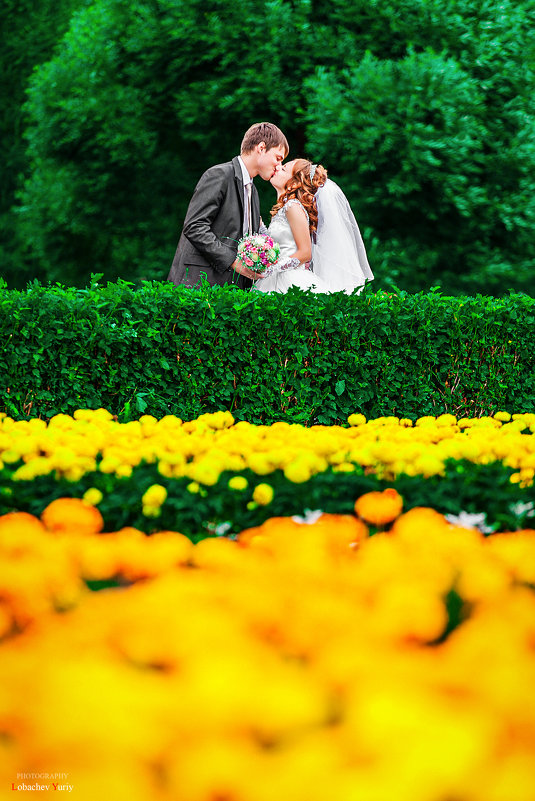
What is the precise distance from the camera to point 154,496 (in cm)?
202

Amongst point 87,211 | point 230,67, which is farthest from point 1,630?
point 87,211

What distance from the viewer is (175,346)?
18.5 feet

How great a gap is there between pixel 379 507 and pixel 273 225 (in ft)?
17.5

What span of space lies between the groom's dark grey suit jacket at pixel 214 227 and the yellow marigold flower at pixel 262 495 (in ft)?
15.3

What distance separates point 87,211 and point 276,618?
13998 mm

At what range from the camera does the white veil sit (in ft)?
23.5

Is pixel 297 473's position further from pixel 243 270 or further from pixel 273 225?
pixel 273 225

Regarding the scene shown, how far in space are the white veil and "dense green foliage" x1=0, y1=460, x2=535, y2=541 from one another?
5.06 metres

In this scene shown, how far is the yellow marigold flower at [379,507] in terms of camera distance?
6.50 feet

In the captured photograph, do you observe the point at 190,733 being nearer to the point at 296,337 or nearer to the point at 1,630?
the point at 1,630

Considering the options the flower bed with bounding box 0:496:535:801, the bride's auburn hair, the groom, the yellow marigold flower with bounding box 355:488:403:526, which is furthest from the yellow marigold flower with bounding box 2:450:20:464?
the bride's auburn hair

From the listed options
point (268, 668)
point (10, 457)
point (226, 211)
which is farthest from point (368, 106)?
point (268, 668)

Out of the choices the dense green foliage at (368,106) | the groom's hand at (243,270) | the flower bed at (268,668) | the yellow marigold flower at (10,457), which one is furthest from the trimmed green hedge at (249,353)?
the dense green foliage at (368,106)

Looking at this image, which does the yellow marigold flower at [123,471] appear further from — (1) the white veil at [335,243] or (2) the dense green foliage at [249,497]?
(1) the white veil at [335,243]
